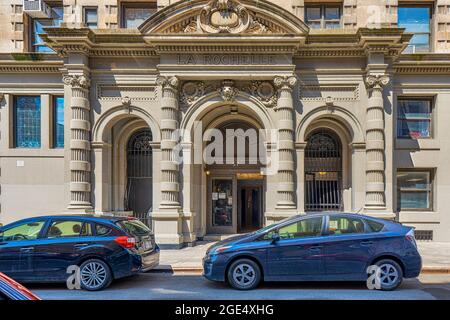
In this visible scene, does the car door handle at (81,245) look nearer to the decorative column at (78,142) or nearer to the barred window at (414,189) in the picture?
the decorative column at (78,142)

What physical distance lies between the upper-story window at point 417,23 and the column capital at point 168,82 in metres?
9.21

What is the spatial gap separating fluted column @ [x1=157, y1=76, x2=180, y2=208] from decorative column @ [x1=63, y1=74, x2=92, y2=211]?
2.71m

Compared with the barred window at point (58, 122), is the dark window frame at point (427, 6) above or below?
above

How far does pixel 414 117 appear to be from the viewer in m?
13.8

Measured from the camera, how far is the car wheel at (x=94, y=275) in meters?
7.21

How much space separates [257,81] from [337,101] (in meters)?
2.94


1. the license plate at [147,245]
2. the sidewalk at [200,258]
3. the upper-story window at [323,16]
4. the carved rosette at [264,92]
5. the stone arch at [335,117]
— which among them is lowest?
the sidewalk at [200,258]

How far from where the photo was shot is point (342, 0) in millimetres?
13773

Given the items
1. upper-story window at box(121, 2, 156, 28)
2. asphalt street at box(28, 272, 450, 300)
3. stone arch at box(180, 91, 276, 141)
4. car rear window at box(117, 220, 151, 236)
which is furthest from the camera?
upper-story window at box(121, 2, 156, 28)

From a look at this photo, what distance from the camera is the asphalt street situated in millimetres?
6730

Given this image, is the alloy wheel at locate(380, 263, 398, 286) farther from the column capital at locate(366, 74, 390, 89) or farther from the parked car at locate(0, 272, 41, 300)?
the column capital at locate(366, 74, 390, 89)

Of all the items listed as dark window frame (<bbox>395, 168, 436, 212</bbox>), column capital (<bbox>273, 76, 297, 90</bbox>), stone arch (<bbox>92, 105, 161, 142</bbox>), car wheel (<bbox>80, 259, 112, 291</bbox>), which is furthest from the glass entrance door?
car wheel (<bbox>80, 259, 112, 291</bbox>)

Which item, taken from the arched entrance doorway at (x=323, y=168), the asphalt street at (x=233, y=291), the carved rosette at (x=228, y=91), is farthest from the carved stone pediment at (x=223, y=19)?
the asphalt street at (x=233, y=291)

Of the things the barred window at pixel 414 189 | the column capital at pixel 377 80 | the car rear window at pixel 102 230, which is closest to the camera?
the car rear window at pixel 102 230
